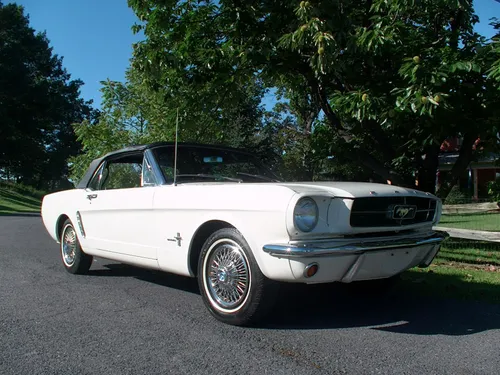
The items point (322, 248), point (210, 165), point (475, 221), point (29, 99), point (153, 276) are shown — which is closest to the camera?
point (322, 248)

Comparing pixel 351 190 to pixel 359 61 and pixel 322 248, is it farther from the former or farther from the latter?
pixel 359 61

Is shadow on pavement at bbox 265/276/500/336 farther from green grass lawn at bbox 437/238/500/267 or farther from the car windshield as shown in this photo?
green grass lawn at bbox 437/238/500/267

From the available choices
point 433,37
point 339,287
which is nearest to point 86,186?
point 339,287

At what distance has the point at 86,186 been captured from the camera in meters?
6.50

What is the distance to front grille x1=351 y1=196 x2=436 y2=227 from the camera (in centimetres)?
406

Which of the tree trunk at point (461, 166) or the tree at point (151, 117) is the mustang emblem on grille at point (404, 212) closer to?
the tree trunk at point (461, 166)

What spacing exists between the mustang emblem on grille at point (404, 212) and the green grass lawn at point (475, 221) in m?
3.95

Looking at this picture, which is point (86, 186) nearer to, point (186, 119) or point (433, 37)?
point (186, 119)

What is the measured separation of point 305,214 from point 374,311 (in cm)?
148

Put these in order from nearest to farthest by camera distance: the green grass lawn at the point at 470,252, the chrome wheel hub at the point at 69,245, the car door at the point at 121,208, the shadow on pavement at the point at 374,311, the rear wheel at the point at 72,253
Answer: the shadow on pavement at the point at 374,311 → the car door at the point at 121,208 → the rear wheel at the point at 72,253 → the chrome wheel hub at the point at 69,245 → the green grass lawn at the point at 470,252

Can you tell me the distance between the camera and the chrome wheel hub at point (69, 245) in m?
6.60

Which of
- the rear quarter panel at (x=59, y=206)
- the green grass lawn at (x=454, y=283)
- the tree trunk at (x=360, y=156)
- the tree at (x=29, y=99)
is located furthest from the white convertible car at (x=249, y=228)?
the tree at (x=29, y=99)

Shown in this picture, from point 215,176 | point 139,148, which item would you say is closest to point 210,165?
point 215,176

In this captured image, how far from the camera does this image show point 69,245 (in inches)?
264
